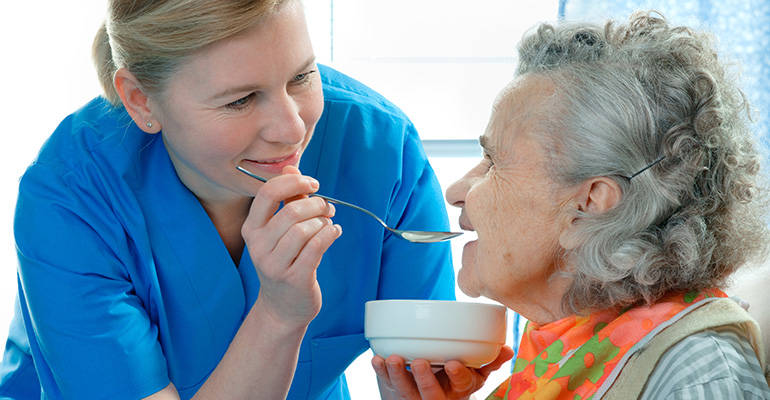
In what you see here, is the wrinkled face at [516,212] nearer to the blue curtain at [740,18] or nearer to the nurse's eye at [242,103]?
the nurse's eye at [242,103]

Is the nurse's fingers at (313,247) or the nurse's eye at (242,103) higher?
the nurse's eye at (242,103)

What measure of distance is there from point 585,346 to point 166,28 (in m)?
0.79

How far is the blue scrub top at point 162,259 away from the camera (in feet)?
3.94

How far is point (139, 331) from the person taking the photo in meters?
1.24

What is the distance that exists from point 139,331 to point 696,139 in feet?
3.09

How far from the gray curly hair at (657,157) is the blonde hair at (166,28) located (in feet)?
1.59

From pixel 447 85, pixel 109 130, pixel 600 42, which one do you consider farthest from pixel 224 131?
pixel 447 85

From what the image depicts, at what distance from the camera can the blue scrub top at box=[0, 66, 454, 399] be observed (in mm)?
1200

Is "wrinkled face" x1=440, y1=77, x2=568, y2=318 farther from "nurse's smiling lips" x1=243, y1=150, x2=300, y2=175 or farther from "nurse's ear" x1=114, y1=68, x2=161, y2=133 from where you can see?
"nurse's ear" x1=114, y1=68, x2=161, y2=133

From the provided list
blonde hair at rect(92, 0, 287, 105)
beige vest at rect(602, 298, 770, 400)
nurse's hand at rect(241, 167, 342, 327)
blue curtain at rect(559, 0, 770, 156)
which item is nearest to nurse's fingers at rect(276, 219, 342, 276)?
nurse's hand at rect(241, 167, 342, 327)

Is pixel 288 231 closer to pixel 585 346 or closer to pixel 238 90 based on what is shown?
pixel 238 90

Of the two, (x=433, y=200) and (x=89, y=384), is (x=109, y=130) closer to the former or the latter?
(x=89, y=384)

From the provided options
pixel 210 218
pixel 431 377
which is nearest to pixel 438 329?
pixel 431 377

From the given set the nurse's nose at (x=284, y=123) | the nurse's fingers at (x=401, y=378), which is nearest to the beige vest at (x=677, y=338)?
the nurse's fingers at (x=401, y=378)
